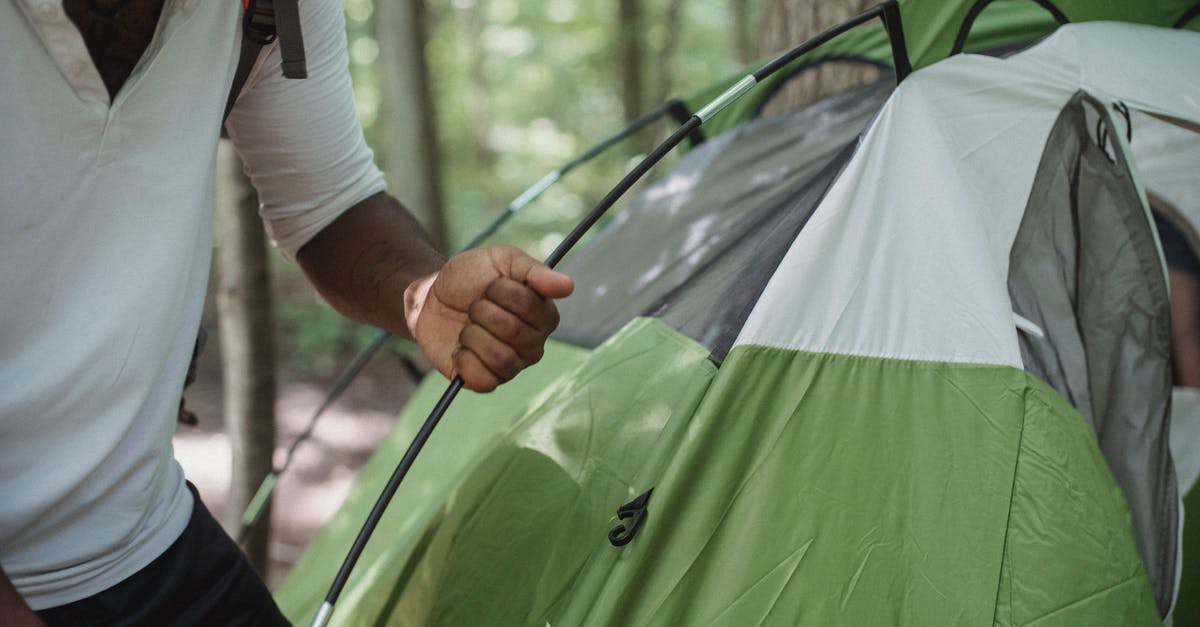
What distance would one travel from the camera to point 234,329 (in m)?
2.64

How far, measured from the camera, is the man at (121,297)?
0.99 meters

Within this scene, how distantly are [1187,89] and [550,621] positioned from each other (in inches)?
58.4

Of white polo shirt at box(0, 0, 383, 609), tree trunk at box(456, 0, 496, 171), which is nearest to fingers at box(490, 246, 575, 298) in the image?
white polo shirt at box(0, 0, 383, 609)

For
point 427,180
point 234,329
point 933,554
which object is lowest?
point 427,180

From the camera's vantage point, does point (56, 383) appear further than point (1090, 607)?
No

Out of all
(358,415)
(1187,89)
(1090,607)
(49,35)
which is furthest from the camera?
(358,415)

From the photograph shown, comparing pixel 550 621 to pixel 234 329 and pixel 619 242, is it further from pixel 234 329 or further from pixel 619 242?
pixel 234 329

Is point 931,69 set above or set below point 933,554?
above

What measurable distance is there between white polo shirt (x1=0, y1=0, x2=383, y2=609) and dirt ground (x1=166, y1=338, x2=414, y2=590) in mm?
2478

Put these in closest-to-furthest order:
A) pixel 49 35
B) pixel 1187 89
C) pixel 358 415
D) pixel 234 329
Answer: pixel 49 35, pixel 1187 89, pixel 234 329, pixel 358 415

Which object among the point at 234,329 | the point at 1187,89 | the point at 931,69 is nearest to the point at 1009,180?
the point at 931,69

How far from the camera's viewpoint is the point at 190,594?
4.29 feet

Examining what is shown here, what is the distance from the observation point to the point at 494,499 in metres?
1.72

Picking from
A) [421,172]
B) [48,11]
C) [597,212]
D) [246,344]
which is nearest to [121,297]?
[48,11]
